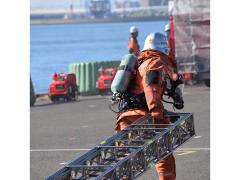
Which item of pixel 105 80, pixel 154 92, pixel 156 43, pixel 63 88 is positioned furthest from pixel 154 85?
pixel 105 80

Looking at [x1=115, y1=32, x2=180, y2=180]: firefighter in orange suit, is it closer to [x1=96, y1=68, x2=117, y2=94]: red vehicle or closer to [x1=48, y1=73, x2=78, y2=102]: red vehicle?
[x1=48, y1=73, x2=78, y2=102]: red vehicle

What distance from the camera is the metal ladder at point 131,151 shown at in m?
7.38

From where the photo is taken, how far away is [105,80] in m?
24.6

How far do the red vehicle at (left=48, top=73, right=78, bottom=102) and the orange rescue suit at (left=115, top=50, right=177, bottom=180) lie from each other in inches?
575

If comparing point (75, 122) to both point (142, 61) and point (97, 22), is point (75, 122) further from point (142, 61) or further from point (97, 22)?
point (97, 22)

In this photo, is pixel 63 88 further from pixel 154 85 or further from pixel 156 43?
pixel 154 85

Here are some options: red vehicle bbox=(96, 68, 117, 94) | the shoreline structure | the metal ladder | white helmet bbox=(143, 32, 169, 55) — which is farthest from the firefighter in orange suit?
the shoreline structure

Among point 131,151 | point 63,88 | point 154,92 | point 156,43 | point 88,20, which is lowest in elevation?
point 63,88

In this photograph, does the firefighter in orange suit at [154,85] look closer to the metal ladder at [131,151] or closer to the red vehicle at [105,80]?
the metal ladder at [131,151]

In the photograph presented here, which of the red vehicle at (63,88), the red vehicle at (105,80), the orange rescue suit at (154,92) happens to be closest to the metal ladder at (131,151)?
the orange rescue suit at (154,92)

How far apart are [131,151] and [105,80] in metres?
16.8

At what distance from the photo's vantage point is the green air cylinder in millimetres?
8781
